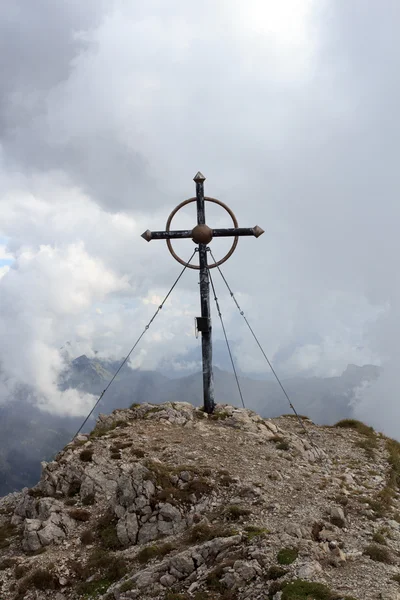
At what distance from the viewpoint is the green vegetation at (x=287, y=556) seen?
11.2m

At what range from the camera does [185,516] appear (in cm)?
1591

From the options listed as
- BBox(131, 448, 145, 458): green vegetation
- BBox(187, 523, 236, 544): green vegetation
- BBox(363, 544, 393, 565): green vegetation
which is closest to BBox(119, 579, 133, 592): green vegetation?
BBox(187, 523, 236, 544): green vegetation

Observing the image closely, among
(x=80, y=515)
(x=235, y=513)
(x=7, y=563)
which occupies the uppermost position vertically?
(x=80, y=515)

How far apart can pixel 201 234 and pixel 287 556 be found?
1911 cm

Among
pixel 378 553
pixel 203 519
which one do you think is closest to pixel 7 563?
pixel 203 519

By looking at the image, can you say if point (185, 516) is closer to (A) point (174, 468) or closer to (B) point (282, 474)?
(A) point (174, 468)

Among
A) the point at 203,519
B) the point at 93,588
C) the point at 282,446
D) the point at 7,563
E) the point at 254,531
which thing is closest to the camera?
the point at 254,531

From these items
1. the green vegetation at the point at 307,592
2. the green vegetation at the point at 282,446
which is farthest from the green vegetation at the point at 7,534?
the green vegetation at the point at 282,446

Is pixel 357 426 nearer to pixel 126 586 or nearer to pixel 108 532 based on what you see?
pixel 108 532

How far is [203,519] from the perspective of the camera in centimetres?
1490

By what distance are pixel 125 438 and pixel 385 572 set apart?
48.5 ft

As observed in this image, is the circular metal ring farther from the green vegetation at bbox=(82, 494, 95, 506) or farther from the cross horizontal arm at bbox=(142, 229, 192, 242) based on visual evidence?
the green vegetation at bbox=(82, 494, 95, 506)

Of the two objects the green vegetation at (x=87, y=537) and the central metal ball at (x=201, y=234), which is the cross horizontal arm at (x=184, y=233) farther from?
the green vegetation at (x=87, y=537)

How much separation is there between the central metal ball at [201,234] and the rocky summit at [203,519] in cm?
1180
